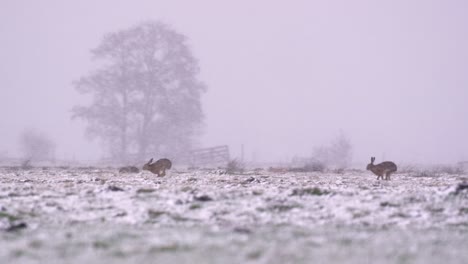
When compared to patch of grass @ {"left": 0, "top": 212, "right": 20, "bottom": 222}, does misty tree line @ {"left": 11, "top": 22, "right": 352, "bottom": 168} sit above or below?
above

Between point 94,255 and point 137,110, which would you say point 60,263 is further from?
point 137,110

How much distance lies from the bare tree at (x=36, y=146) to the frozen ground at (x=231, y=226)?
42297 millimetres

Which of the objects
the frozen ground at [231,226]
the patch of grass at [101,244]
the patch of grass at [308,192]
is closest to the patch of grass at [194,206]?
the frozen ground at [231,226]

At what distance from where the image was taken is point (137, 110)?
4603 cm

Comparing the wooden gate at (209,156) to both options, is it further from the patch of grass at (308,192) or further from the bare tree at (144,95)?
the patch of grass at (308,192)

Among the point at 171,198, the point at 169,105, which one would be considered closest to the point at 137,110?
the point at 169,105

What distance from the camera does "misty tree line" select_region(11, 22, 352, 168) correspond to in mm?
45250

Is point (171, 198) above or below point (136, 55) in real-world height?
below

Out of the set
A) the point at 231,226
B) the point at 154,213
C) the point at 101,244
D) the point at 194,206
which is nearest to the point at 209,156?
the point at 194,206

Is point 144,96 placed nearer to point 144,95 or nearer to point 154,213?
point 144,95

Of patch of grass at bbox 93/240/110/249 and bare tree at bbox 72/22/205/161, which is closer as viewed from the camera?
patch of grass at bbox 93/240/110/249

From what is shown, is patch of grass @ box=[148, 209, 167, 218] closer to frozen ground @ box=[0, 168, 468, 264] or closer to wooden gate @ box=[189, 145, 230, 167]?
frozen ground @ box=[0, 168, 468, 264]

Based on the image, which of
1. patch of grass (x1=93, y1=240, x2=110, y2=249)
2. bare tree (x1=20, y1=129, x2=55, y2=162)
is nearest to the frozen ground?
patch of grass (x1=93, y1=240, x2=110, y2=249)

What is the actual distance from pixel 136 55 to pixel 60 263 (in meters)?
42.3
